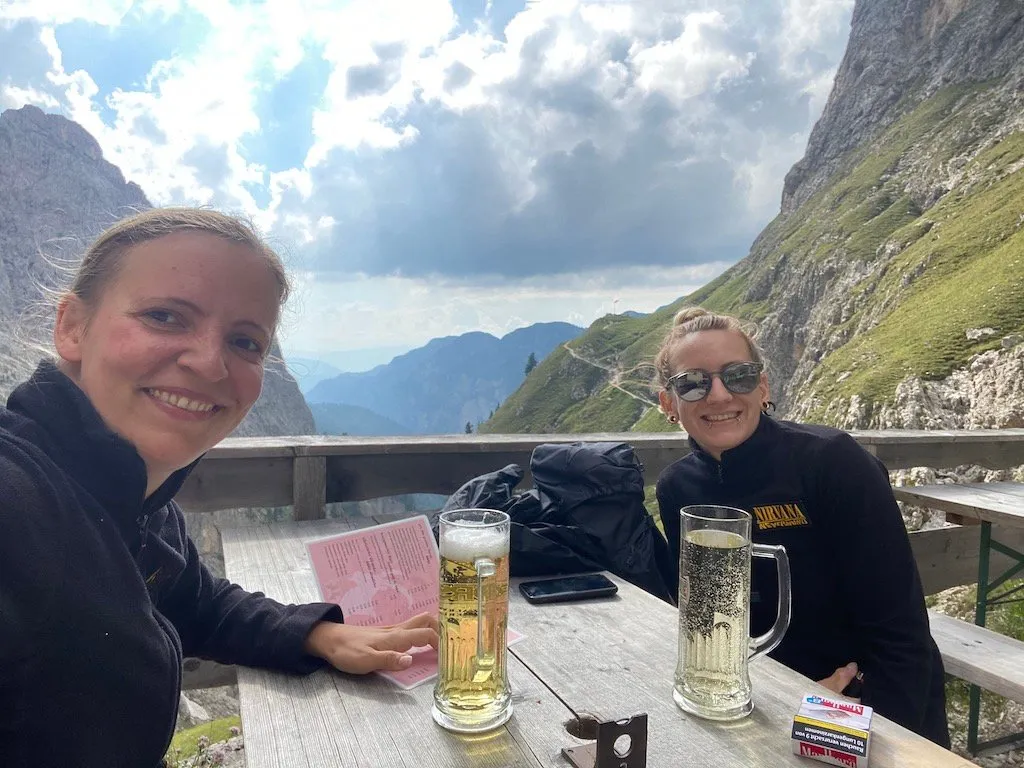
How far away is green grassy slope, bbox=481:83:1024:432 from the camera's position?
3591 centimetres

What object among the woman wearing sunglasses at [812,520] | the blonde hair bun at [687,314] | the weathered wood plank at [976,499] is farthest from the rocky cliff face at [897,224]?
the woman wearing sunglasses at [812,520]

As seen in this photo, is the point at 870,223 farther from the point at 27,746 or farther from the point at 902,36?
the point at 27,746

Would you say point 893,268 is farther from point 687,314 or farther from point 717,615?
point 717,615

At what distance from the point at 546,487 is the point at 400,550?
1.20 metres

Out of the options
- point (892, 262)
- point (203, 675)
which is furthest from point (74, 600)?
point (892, 262)

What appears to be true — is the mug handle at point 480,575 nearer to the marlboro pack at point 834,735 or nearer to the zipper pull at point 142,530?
the marlboro pack at point 834,735

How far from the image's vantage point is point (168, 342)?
175cm

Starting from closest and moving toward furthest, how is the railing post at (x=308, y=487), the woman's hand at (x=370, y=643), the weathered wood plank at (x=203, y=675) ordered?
the woman's hand at (x=370, y=643) < the weathered wood plank at (x=203, y=675) < the railing post at (x=308, y=487)

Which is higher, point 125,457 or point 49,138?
point 49,138

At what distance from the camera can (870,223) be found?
230 ft

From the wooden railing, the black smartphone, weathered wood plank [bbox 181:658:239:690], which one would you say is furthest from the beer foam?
the wooden railing

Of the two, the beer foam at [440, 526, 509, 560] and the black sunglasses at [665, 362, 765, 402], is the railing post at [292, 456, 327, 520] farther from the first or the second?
the beer foam at [440, 526, 509, 560]

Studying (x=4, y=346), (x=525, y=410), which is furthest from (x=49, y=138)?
(x=4, y=346)

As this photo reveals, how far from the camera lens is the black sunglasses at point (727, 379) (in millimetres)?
2877
